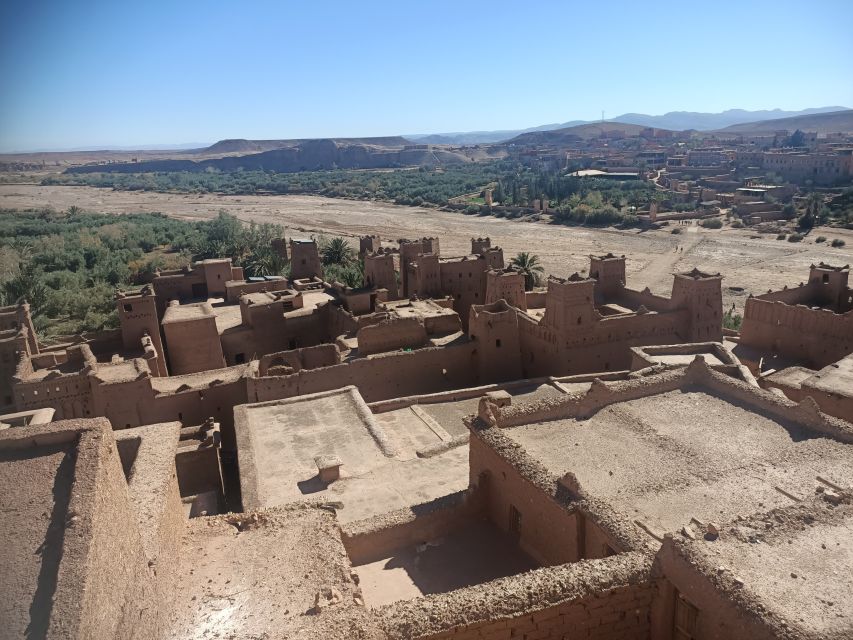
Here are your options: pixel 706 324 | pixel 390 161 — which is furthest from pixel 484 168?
pixel 706 324

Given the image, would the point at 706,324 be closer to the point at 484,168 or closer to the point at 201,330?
the point at 201,330

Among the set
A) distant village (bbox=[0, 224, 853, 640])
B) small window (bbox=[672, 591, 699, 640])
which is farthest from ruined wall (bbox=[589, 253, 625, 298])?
small window (bbox=[672, 591, 699, 640])

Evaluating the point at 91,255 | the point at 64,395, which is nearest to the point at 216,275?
the point at 64,395

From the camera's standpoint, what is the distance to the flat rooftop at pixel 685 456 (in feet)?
29.9

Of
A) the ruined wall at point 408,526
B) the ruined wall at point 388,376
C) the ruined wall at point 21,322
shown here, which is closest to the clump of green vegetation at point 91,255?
the ruined wall at point 21,322

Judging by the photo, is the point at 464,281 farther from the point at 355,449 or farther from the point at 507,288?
the point at 355,449

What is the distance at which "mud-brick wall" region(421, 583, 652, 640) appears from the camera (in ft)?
23.4

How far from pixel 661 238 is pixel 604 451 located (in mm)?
58350

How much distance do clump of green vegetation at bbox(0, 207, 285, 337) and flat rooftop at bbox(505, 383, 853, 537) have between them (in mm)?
19124

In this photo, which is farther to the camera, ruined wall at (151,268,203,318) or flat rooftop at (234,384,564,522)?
ruined wall at (151,268,203,318)

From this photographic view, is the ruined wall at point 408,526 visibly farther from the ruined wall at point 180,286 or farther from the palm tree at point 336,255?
the palm tree at point 336,255

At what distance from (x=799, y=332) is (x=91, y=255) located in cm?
4353

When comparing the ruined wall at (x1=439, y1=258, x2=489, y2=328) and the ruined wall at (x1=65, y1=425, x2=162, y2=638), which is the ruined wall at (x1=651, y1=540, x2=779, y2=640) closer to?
the ruined wall at (x1=65, y1=425, x2=162, y2=638)

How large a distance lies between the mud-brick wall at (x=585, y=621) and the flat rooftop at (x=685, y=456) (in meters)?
1.24
